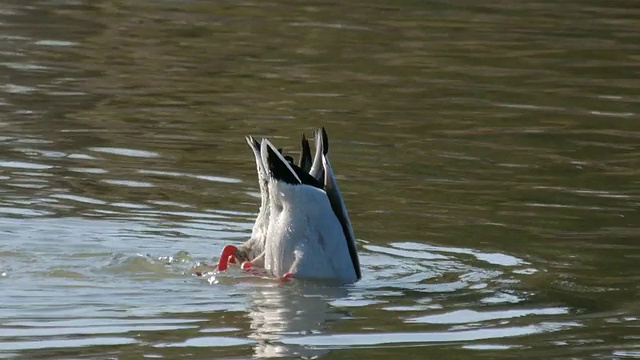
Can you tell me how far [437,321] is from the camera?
8172 mm

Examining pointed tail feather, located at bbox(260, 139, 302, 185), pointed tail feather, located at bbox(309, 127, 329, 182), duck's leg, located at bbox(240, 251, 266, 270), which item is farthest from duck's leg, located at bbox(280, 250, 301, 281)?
pointed tail feather, located at bbox(309, 127, 329, 182)

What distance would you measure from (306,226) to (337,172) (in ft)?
9.88

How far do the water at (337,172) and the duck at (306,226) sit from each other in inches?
5.2

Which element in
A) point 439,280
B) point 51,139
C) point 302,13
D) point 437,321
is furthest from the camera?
point 302,13

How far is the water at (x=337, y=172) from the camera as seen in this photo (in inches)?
317

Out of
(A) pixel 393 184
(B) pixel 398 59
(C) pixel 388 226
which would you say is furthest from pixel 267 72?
(C) pixel 388 226

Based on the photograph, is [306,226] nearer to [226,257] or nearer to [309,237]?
[309,237]

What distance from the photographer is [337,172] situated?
12.2 metres

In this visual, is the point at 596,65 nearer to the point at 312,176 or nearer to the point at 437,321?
the point at 312,176

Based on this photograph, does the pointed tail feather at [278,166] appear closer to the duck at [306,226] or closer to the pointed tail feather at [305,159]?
the duck at [306,226]

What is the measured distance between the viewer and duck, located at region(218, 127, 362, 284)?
9.20 m

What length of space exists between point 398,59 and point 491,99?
2.39 m

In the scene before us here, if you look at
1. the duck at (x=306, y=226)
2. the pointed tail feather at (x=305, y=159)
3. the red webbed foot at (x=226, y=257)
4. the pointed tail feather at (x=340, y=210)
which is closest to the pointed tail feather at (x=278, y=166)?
the duck at (x=306, y=226)

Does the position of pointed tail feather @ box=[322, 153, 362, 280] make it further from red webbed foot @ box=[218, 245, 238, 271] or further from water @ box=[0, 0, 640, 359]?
red webbed foot @ box=[218, 245, 238, 271]
